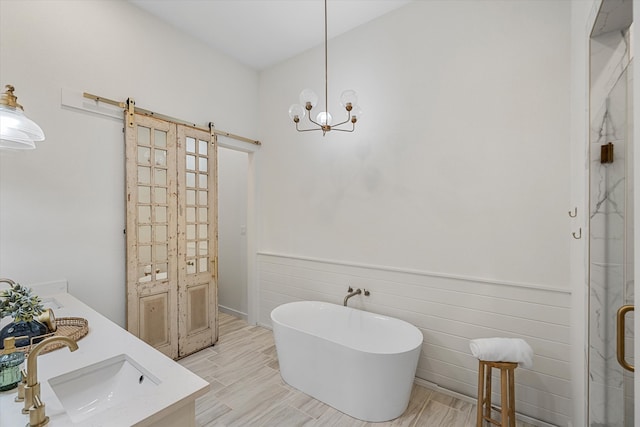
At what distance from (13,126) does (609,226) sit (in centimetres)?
280

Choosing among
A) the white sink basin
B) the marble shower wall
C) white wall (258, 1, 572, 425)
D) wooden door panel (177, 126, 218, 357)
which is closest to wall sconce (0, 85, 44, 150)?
the white sink basin

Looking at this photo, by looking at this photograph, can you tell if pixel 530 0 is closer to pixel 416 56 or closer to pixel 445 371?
pixel 416 56

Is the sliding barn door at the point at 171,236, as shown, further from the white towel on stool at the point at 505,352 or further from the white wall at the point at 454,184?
the white towel on stool at the point at 505,352

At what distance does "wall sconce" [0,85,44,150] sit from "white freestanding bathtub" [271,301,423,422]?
6.52 feet

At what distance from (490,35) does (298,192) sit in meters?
2.22

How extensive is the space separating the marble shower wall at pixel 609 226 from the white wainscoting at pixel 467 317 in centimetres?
59

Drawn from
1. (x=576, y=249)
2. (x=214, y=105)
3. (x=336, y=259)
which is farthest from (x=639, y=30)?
(x=214, y=105)

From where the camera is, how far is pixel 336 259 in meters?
3.03

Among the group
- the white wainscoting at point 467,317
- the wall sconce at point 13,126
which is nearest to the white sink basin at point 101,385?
the wall sconce at point 13,126

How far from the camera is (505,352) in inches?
68.1

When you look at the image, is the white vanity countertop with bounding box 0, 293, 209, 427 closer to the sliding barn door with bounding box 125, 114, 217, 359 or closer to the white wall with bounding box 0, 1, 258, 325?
the white wall with bounding box 0, 1, 258, 325

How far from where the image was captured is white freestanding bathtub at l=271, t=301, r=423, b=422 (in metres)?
1.97

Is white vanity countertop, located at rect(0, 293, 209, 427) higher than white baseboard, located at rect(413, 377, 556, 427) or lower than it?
higher

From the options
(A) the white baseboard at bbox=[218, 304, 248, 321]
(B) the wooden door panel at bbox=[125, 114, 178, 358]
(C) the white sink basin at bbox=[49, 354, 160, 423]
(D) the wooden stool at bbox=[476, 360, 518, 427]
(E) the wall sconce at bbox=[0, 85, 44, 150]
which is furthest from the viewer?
(A) the white baseboard at bbox=[218, 304, 248, 321]
